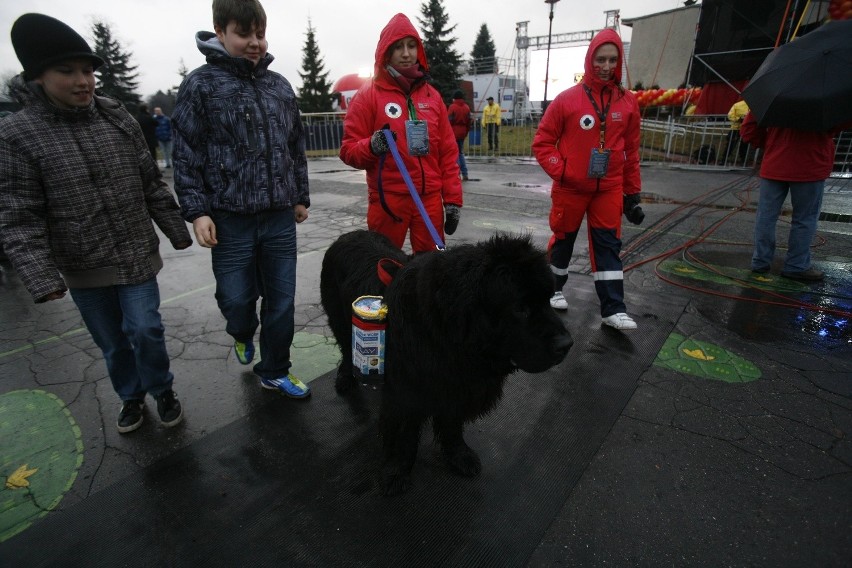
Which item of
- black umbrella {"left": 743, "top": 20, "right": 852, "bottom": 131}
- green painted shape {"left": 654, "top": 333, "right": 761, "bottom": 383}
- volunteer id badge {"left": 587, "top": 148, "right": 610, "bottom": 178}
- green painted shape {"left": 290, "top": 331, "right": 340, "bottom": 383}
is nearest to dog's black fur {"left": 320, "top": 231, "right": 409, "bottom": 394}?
green painted shape {"left": 290, "top": 331, "right": 340, "bottom": 383}

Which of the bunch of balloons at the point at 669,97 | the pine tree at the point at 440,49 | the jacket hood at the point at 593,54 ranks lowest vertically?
the jacket hood at the point at 593,54

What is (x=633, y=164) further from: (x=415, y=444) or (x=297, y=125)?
(x=415, y=444)

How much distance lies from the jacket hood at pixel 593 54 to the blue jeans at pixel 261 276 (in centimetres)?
263

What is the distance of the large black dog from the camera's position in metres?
1.59

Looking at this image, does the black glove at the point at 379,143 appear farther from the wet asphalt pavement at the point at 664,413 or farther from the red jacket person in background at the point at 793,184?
the red jacket person in background at the point at 793,184

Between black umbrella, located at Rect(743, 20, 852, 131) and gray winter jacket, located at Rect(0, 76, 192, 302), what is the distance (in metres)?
5.52

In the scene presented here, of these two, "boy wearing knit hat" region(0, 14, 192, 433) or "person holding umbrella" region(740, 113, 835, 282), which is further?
"person holding umbrella" region(740, 113, 835, 282)

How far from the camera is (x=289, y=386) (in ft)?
9.33

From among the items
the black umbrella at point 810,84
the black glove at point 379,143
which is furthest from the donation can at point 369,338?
the black umbrella at point 810,84

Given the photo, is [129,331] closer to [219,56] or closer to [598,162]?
[219,56]

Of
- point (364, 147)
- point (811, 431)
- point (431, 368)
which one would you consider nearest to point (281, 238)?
point (364, 147)

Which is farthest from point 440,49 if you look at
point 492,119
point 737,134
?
point 737,134

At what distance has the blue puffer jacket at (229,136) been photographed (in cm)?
221

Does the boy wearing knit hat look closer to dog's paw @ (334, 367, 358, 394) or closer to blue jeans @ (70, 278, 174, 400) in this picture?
blue jeans @ (70, 278, 174, 400)
